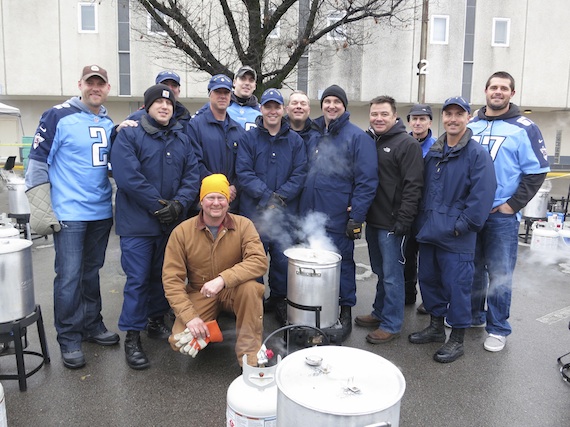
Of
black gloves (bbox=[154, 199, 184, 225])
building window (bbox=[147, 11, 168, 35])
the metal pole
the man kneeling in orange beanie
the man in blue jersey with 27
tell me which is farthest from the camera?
the metal pole

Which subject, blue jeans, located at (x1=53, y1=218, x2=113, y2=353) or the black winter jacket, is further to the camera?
the black winter jacket

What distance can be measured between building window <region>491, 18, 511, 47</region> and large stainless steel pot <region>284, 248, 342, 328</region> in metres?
23.0

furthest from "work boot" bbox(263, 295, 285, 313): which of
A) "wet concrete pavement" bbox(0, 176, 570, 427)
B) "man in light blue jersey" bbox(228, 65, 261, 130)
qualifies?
"man in light blue jersey" bbox(228, 65, 261, 130)

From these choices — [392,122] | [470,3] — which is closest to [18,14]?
[470,3]

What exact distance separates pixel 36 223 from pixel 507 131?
3.77m

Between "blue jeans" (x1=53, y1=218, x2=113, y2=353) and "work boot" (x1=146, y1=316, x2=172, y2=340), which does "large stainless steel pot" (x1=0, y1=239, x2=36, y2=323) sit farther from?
"work boot" (x1=146, y1=316, x2=172, y2=340)

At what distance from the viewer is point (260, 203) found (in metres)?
4.08

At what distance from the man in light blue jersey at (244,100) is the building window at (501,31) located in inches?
849

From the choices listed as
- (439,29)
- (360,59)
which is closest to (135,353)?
(360,59)

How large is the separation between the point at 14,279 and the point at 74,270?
0.44 meters

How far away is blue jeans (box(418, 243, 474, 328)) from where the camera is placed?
368 cm

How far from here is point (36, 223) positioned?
3.30 metres

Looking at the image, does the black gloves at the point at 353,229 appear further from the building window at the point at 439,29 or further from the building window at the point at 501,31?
the building window at the point at 501,31

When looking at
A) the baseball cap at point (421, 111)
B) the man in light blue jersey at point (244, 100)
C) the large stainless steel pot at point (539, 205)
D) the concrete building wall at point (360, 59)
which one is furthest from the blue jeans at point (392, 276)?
the concrete building wall at point (360, 59)
